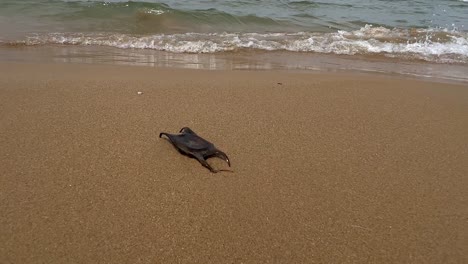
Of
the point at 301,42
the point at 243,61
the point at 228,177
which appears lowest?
the point at 228,177

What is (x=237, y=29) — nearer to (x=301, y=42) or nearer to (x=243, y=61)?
(x=301, y=42)

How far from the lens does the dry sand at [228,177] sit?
1.91 metres

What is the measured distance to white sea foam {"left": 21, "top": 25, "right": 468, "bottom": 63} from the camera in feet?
19.7

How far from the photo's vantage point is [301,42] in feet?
21.7

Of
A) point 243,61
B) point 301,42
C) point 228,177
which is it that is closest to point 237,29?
point 301,42

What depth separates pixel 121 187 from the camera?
7.45 ft

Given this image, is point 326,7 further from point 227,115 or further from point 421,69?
point 227,115

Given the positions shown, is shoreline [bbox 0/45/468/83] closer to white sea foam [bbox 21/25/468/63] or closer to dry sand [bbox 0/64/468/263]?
white sea foam [bbox 21/25/468/63]

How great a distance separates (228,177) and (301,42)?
15.4 ft

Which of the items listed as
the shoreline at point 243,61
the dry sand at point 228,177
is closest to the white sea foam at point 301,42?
the shoreline at point 243,61

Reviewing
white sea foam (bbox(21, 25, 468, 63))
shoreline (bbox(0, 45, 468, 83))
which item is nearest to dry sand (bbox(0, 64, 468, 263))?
shoreline (bbox(0, 45, 468, 83))

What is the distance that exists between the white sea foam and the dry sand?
7.09 feet

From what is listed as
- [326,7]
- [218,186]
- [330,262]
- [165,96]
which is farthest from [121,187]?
[326,7]

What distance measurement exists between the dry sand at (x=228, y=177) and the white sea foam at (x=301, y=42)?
2160 millimetres
